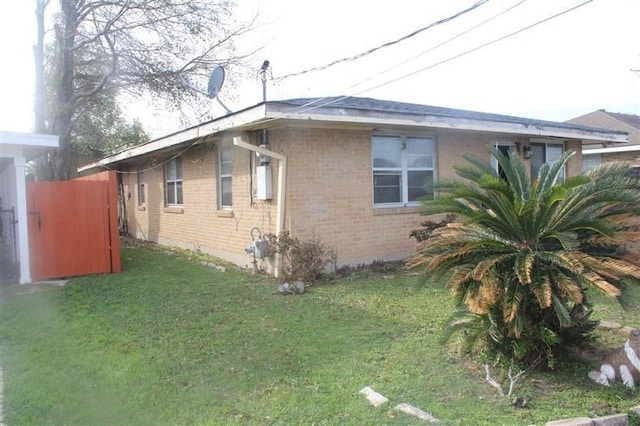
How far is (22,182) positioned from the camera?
29.8ft

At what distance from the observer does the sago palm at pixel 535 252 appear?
406cm

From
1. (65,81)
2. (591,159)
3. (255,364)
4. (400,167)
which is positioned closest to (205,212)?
(400,167)

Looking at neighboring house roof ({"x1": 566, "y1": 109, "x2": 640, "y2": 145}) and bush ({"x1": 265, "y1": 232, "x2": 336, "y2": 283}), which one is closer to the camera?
bush ({"x1": 265, "y1": 232, "x2": 336, "y2": 283})

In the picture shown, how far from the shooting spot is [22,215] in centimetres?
913

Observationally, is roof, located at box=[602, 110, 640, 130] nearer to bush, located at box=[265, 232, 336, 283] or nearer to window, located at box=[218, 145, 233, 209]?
window, located at box=[218, 145, 233, 209]

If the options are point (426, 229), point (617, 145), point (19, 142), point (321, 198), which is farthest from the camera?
point (617, 145)

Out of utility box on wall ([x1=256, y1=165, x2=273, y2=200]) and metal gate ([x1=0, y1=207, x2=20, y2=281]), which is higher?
utility box on wall ([x1=256, y1=165, x2=273, y2=200])

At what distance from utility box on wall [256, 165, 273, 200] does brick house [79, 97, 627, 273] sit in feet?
0.06

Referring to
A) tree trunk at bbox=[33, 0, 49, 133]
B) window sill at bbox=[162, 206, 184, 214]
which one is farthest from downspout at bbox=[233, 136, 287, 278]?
tree trunk at bbox=[33, 0, 49, 133]

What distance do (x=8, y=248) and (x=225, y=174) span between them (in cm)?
504

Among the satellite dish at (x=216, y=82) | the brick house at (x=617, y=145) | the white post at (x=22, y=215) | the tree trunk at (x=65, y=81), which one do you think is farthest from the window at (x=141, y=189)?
the brick house at (x=617, y=145)

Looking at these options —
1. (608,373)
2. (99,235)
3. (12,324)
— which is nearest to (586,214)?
(608,373)

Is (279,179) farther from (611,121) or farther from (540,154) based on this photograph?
(611,121)

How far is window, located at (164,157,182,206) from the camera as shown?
13.9 meters
